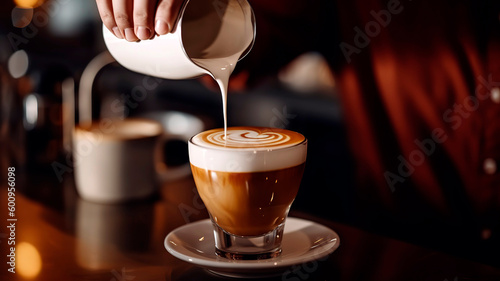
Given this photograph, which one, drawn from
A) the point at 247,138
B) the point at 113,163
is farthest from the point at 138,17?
the point at 113,163

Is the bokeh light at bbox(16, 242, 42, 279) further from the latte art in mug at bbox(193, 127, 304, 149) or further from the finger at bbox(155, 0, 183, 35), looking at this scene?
the finger at bbox(155, 0, 183, 35)

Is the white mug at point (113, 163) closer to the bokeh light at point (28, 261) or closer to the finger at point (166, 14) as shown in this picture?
the bokeh light at point (28, 261)

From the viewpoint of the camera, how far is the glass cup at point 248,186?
788mm

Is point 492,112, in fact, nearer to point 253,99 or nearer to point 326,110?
point 326,110

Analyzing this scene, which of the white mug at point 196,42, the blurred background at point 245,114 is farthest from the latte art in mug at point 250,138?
the blurred background at point 245,114

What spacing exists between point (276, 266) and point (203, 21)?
44 centimetres

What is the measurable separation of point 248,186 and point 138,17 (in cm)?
33

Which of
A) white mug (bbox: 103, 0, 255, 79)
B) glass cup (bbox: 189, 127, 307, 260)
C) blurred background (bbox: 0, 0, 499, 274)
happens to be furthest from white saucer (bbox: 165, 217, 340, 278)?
blurred background (bbox: 0, 0, 499, 274)

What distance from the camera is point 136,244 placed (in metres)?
0.96

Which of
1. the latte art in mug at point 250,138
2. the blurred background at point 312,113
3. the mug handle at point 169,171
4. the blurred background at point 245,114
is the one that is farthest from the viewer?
the blurred background at point 245,114

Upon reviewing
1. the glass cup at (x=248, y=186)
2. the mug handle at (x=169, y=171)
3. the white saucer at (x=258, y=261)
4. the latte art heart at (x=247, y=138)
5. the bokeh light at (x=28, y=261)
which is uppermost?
the latte art heart at (x=247, y=138)

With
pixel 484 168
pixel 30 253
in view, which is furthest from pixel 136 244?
pixel 484 168

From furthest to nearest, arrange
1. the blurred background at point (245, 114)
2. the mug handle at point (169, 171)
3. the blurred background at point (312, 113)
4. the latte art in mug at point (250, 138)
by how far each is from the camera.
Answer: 1. the blurred background at point (245, 114)
2. the mug handle at point (169, 171)
3. the blurred background at point (312, 113)
4. the latte art in mug at point (250, 138)

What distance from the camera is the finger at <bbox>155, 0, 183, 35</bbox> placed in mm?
818
